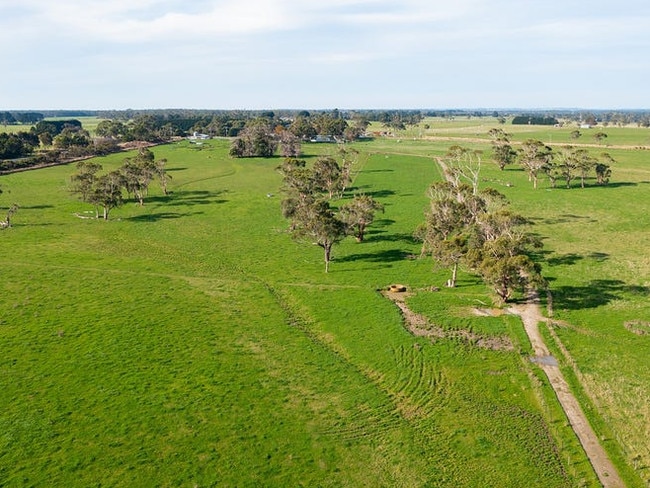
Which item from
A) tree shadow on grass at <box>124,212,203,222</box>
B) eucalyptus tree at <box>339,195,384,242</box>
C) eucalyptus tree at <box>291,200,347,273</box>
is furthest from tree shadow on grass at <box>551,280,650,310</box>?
tree shadow on grass at <box>124,212,203,222</box>

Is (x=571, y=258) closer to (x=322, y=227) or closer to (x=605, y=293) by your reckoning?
(x=605, y=293)

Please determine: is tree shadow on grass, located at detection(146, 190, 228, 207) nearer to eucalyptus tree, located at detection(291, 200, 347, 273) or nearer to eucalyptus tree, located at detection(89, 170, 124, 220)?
eucalyptus tree, located at detection(89, 170, 124, 220)

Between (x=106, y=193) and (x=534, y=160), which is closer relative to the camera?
(x=106, y=193)

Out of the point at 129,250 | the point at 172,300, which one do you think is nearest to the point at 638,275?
the point at 172,300

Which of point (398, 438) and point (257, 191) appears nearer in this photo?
point (398, 438)

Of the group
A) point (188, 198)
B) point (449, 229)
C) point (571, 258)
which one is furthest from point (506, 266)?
point (188, 198)

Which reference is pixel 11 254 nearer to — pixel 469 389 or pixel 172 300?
pixel 172 300
